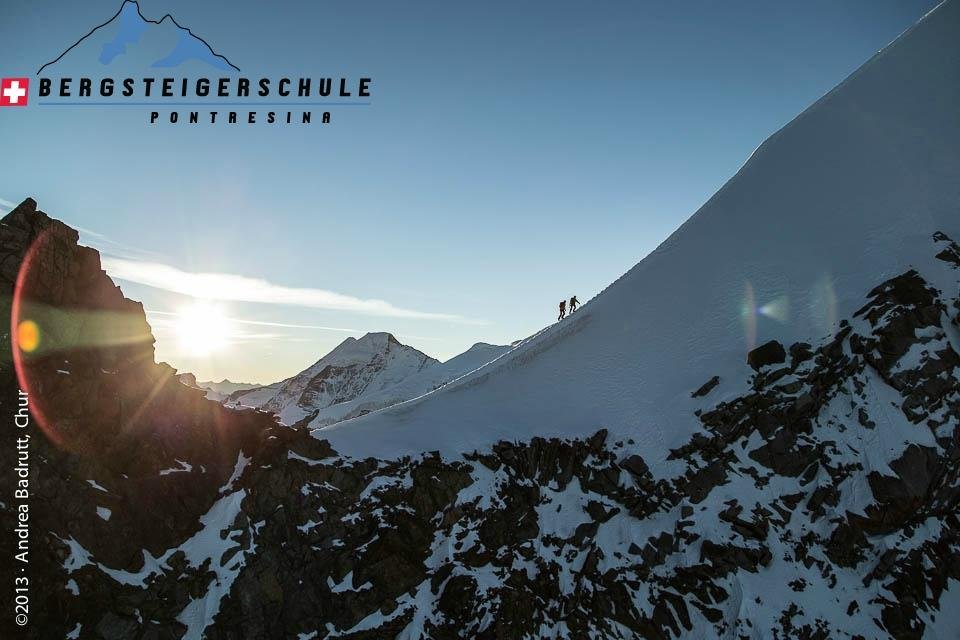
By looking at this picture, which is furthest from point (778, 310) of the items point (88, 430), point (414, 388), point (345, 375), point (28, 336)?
point (345, 375)

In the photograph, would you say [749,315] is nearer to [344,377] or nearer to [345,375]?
[344,377]

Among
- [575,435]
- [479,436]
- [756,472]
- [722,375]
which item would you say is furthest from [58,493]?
[722,375]

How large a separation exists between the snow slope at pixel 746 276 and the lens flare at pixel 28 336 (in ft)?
55.0

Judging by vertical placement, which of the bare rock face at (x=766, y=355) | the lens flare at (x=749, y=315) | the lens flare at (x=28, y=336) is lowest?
the lens flare at (x=28, y=336)

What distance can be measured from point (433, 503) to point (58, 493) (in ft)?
61.3

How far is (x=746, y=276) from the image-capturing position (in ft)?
127

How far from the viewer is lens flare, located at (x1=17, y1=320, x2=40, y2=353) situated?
83.4 ft

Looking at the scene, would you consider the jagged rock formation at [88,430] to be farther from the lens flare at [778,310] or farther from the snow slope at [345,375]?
the snow slope at [345,375]

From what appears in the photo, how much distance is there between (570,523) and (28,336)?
102ft

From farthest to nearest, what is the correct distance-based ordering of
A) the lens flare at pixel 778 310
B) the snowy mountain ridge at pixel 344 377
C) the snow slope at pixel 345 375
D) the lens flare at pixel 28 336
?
the snow slope at pixel 345 375
the snowy mountain ridge at pixel 344 377
the lens flare at pixel 778 310
the lens flare at pixel 28 336

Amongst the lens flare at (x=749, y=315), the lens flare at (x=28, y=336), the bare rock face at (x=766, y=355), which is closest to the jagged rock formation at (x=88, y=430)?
the lens flare at (x=28, y=336)

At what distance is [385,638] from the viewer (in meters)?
23.9

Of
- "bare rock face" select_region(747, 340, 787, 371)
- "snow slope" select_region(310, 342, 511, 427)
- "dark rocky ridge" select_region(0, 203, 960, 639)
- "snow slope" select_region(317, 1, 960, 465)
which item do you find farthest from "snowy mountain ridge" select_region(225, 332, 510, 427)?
A: "bare rock face" select_region(747, 340, 787, 371)

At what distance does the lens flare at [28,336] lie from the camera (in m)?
25.4
